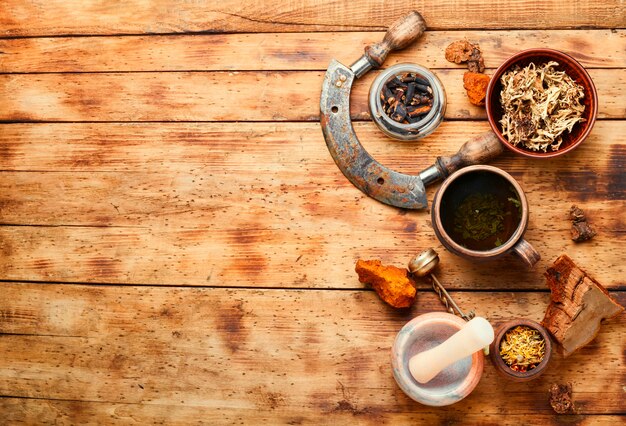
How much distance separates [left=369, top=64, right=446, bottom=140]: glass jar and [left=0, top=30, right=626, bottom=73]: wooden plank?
4cm

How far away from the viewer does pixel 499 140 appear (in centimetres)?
138

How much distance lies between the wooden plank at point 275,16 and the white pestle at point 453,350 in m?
0.71

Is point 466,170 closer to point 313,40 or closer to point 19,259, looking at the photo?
point 313,40

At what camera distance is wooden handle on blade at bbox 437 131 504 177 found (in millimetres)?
1389

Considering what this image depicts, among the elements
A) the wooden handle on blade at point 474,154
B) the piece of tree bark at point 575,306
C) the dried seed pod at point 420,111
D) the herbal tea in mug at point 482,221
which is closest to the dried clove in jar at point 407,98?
the dried seed pod at point 420,111

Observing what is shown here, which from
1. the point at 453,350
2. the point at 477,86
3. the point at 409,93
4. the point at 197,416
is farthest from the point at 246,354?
the point at 477,86

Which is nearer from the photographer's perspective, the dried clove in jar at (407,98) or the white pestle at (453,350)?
the white pestle at (453,350)

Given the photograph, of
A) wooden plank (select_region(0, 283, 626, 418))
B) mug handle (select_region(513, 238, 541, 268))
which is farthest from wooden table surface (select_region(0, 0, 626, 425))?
mug handle (select_region(513, 238, 541, 268))

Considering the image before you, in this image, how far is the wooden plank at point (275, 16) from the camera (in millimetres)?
1481

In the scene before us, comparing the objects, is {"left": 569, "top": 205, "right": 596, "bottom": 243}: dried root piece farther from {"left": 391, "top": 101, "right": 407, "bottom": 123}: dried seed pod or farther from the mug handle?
{"left": 391, "top": 101, "right": 407, "bottom": 123}: dried seed pod

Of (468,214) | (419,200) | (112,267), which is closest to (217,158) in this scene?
(112,267)

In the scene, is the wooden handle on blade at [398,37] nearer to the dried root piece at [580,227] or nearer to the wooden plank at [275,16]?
the wooden plank at [275,16]

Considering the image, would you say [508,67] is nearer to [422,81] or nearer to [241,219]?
[422,81]

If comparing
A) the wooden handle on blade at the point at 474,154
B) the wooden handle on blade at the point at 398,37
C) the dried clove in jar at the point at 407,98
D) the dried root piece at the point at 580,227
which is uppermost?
the wooden handle on blade at the point at 398,37
